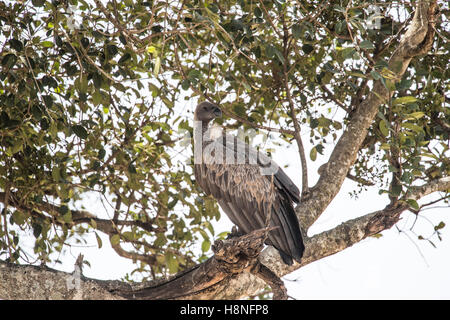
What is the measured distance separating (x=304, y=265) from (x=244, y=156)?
103cm

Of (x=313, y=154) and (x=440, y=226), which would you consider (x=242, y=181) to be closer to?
(x=313, y=154)

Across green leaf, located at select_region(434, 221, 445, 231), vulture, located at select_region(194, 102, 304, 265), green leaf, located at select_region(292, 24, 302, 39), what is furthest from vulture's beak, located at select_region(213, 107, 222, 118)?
green leaf, located at select_region(434, 221, 445, 231)

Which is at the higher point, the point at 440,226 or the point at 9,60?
the point at 9,60

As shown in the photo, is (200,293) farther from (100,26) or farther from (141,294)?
(100,26)

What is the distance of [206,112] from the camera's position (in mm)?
4777

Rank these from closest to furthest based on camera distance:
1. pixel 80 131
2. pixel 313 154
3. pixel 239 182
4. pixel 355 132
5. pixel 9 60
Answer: pixel 9 60 < pixel 80 131 < pixel 239 182 < pixel 313 154 < pixel 355 132

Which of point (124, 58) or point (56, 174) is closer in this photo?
point (124, 58)

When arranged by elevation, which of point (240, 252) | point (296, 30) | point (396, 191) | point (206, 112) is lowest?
point (240, 252)

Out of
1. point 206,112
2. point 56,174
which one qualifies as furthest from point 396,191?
point 56,174

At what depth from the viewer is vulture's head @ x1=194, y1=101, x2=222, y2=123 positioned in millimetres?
4719

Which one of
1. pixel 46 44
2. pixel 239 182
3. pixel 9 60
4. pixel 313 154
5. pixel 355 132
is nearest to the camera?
pixel 9 60

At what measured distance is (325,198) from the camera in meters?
4.73

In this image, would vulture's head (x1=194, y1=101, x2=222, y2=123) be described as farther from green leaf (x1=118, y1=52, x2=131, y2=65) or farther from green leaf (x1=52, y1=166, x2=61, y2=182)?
green leaf (x1=52, y1=166, x2=61, y2=182)

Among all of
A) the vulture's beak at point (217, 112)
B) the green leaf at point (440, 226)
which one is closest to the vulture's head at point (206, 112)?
the vulture's beak at point (217, 112)
